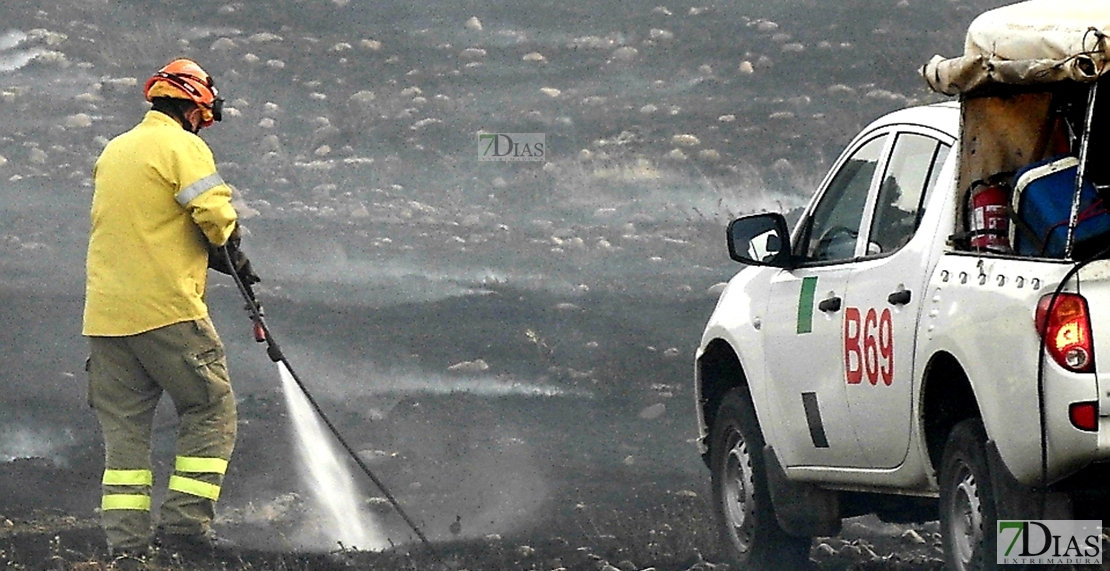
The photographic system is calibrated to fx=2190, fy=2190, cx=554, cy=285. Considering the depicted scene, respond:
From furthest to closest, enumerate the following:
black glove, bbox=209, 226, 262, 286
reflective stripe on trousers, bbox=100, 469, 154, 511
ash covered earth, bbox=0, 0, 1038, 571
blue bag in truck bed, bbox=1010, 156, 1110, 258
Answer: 1. ash covered earth, bbox=0, 0, 1038, 571
2. black glove, bbox=209, 226, 262, 286
3. reflective stripe on trousers, bbox=100, 469, 154, 511
4. blue bag in truck bed, bbox=1010, 156, 1110, 258

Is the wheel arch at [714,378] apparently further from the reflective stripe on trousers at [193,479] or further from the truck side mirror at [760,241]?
the reflective stripe on trousers at [193,479]

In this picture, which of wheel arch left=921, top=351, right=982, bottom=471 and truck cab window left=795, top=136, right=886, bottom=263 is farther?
truck cab window left=795, top=136, right=886, bottom=263

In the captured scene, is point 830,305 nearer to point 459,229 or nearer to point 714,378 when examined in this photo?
point 714,378

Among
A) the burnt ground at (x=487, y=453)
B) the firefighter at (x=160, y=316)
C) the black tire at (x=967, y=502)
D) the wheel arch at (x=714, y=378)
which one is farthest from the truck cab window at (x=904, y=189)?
the firefighter at (x=160, y=316)

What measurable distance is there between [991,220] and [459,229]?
10.6 m

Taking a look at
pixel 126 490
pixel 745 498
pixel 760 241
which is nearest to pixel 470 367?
pixel 126 490

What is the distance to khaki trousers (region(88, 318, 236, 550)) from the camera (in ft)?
28.2

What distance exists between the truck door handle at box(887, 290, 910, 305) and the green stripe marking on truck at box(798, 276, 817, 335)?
28.8 inches

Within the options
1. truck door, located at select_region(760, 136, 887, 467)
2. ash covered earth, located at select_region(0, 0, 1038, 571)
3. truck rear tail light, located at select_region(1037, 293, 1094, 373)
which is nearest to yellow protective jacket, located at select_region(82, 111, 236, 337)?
ash covered earth, located at select_region(0, 0, 1038, 571)

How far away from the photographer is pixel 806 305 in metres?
7.30

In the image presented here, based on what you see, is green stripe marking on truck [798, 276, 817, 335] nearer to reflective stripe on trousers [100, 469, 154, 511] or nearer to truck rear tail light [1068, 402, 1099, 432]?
truck rear tail light [1068, 402, 1099, 432]

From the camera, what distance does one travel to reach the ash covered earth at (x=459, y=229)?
438 inches

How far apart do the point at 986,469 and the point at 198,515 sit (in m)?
3.76

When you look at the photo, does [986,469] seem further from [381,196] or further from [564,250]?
[381,196]
